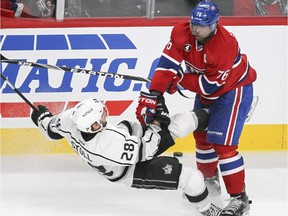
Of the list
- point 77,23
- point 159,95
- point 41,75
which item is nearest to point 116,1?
point 77,23

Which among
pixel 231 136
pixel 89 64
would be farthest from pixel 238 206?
pixel 89 64

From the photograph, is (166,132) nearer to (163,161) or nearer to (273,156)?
(163,161)

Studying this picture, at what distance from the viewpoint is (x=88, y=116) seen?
416cm

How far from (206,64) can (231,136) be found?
1.31 feet

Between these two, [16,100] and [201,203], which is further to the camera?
[16,100]

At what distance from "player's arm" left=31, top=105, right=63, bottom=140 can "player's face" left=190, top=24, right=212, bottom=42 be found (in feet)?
2.76

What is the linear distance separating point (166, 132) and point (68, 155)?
1.44m

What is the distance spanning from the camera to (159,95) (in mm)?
4543

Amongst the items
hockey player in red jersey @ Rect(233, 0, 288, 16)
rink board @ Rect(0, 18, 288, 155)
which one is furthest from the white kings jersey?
hockey player in red jersey @ Rect(233, 0, 288, 16)

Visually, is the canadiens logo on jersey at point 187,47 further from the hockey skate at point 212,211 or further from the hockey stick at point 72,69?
the hockey stick at point 72,69

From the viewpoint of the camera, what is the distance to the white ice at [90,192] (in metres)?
4.73

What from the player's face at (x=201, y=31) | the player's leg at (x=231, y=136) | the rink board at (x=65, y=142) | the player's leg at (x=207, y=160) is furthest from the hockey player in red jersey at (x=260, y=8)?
the player's face at (x=201, y=31)

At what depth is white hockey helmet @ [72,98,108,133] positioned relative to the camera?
416 cm

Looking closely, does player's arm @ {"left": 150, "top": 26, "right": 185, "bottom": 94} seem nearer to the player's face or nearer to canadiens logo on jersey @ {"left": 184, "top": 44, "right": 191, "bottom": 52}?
canadiens logo on jersey @ {"left": 184, "top": 44, "right": 191, "bottom": 52}
